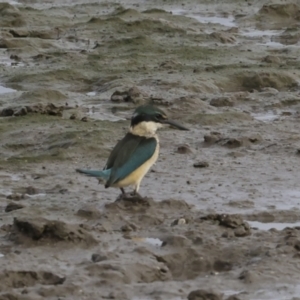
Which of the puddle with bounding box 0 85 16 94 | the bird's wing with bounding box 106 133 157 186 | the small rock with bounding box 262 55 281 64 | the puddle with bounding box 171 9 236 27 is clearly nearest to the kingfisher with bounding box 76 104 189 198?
the bird's wing with bounding box 106 133 157 186

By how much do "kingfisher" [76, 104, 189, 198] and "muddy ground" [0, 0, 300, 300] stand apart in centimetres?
26

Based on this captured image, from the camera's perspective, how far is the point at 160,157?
9867 millimetres

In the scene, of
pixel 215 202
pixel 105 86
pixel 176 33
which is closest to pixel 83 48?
pixel 176 33

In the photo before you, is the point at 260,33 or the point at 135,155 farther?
the point at 260,33

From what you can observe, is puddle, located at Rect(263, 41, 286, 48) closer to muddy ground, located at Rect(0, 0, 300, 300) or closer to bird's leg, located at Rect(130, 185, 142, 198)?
muddy ground, located at Rect(0, 0, 300, 300)

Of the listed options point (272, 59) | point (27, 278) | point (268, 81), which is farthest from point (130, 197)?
point (272, 59)

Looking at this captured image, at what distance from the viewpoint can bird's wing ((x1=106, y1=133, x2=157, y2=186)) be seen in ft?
25.6

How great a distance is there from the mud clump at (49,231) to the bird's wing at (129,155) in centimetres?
66

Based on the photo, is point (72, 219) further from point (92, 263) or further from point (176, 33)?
point (176, 33)

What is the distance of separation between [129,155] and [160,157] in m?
1.98

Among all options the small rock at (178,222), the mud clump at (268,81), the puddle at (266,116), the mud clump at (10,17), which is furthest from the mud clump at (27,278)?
the mud clump at (10,17)

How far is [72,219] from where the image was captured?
7809mm

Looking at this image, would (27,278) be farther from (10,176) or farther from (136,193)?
(10,176)

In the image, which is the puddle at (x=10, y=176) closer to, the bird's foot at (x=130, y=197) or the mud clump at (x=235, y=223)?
the bird's foot at (x=130, y=197)
